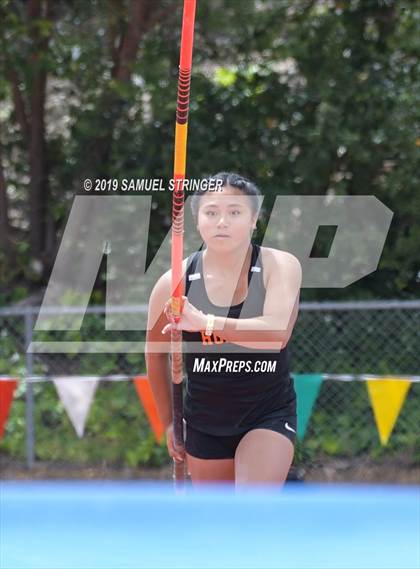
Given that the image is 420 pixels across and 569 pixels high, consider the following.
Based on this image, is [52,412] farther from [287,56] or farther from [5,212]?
[287,56]

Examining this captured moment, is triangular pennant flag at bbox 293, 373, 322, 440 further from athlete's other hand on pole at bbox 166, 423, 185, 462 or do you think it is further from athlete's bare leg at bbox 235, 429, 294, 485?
athlete's bare leg at bbox 235, 429, 294, 485

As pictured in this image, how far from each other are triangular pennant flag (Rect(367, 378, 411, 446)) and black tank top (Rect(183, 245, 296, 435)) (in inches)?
83.6

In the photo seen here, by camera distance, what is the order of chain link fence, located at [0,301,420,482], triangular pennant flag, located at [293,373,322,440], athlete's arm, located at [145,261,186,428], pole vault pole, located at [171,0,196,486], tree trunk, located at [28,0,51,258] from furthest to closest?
tree trunk, located at [28,0,51,258], chain link fence, located at [0,301,420,482], triangular pennant flag, located at [293,373,322,440], athlete's arm, located at [145,261,186,428], pole vault pole, located at [171,0,196,486]

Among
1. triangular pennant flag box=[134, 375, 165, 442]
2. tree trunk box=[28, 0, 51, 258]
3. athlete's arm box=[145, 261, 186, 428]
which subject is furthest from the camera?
tree trunk box=[28, 0, 51, 258]

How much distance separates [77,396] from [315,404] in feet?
5.08

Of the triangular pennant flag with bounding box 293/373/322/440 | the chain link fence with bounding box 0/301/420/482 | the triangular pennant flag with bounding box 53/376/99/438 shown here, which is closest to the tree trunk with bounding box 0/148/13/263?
the chain link fence with bounding box 0/301/420/482

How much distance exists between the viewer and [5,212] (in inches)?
274

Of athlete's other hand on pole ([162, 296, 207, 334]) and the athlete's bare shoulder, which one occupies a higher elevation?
the athlete's bare shoulder

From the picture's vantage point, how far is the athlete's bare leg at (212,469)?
3152 mm

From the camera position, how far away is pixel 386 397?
17.4 ft

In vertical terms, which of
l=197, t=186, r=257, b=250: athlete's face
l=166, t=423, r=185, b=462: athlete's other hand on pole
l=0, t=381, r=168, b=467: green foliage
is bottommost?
l=166, t=423, r=185, b=462: athlete's other hand on pole

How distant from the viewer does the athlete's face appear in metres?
3.13

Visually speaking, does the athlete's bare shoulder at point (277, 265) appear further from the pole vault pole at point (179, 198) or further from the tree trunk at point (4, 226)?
the tree trunk at point (4, 226)

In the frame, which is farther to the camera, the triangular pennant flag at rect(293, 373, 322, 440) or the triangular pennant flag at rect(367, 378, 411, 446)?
the triangular pennant flag at rect(293, 373, 322, 440)
